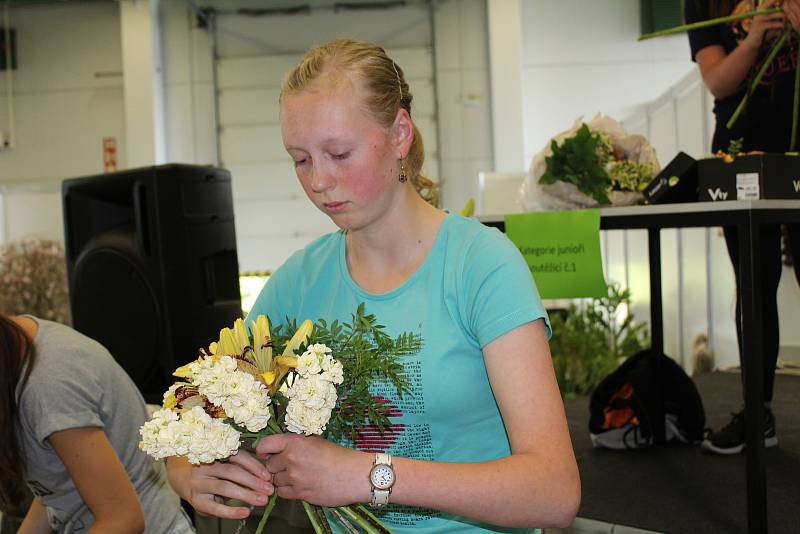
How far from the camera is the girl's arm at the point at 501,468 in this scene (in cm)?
107

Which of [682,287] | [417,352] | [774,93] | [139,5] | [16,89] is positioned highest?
[139,5]

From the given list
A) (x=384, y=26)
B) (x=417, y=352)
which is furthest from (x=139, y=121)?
(x=417, y=352)

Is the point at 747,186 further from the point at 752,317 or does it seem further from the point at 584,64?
the point at 584,64

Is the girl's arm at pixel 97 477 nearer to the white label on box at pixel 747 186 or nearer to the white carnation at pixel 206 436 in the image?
the white carnation at pixel 206 436

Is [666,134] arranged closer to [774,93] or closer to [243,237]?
[774,93]

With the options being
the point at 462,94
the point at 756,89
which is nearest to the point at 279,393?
the point at 756,89

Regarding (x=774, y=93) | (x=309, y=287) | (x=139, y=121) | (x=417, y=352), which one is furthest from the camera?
(x=139, y=121)

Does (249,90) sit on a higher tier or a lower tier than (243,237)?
higher

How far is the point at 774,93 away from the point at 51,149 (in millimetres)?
10102

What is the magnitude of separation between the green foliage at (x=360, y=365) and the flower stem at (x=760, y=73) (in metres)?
1.53

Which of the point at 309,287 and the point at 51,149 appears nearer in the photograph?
the point at 309,287

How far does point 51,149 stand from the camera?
36.2 ft

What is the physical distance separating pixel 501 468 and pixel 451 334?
0.22 m

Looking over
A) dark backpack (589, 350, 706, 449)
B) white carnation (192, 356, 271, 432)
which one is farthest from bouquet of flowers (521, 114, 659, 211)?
white carnation (192, 356, 271, 432)
